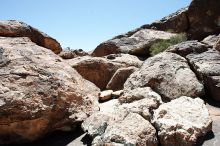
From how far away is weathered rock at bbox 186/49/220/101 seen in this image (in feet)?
21.9

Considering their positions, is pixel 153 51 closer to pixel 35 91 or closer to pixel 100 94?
pixel 100 94

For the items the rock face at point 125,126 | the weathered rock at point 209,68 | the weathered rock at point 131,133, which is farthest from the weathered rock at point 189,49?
the weathered rock at point 131,133

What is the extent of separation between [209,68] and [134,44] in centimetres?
694

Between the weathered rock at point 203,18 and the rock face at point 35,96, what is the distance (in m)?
10.2

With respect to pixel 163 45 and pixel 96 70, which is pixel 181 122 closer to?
pixel 96 70

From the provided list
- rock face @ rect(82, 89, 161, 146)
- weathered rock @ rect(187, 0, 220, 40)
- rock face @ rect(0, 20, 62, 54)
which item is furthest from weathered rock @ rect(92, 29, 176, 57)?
rock face @ rect(82, 89, 161, 146)

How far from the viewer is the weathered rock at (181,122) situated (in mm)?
4766

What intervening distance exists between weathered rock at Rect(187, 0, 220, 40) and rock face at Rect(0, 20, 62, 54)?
8.18m

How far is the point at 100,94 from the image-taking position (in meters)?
7.70

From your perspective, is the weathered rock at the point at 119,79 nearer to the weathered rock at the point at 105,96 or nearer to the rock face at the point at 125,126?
the weathered rock at the point at 105,96

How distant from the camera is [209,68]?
23.3ft

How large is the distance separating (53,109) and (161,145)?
2130 mm

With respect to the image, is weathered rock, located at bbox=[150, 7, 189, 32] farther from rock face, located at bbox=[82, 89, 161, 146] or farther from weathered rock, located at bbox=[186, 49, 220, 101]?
rock face, located at bbox=[82, 89, 161, 146]

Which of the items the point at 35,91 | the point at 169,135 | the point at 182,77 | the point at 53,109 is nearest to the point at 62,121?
the point at 53,109
